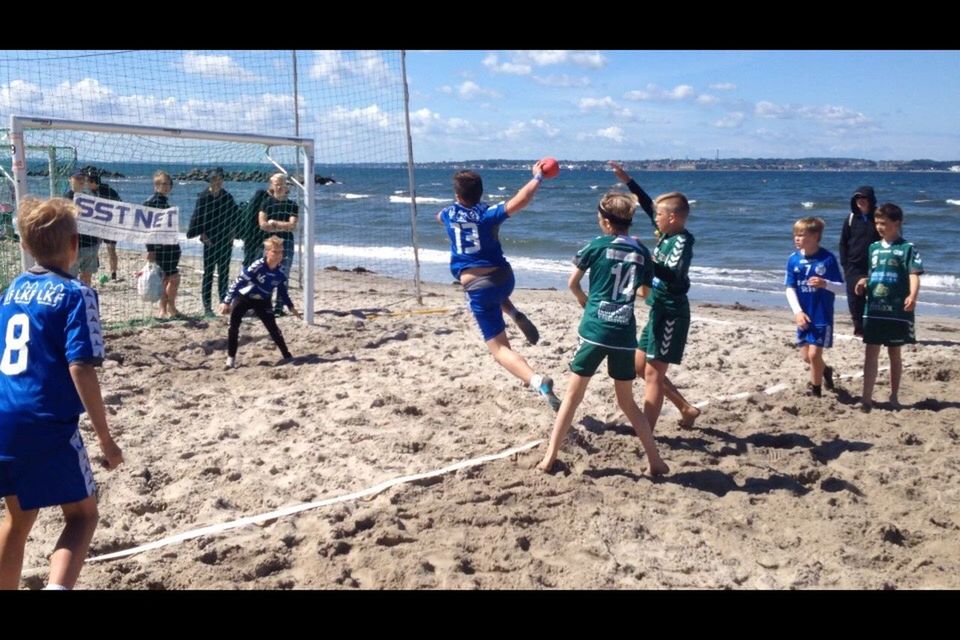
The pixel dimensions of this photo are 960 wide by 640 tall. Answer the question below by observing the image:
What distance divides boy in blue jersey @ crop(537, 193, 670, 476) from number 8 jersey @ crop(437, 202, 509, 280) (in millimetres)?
997

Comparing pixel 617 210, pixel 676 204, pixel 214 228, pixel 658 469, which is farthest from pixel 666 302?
pixel 214 228

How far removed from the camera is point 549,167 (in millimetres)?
5578

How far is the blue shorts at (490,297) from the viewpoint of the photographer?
5.93 m

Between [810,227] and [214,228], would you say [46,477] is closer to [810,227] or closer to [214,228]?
[810,227]

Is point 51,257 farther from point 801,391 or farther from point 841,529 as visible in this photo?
point 801,391

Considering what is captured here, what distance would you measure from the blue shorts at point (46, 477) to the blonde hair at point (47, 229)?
0.72 metres

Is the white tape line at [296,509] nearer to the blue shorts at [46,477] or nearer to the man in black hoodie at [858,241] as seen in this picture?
the blue shorts at [46,477]

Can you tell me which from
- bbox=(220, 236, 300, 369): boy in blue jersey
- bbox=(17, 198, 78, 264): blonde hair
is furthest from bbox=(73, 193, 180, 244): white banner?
bbox=(17, 198, 78, 264): blonde hair

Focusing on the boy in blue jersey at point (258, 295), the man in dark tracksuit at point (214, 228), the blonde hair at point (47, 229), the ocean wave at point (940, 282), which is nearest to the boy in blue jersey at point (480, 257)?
the boy in blue jersey at point (258, 295)

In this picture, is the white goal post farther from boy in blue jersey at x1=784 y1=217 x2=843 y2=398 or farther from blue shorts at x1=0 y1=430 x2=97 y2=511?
boy in blue jersey at x1=784 y1=217 x2=843 y2=398

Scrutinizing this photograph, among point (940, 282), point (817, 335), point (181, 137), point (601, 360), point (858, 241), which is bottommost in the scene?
point (940, 282)

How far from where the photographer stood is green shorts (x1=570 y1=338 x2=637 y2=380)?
196 inches

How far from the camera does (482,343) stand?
27.8ft

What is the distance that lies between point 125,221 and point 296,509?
538 centimetres
